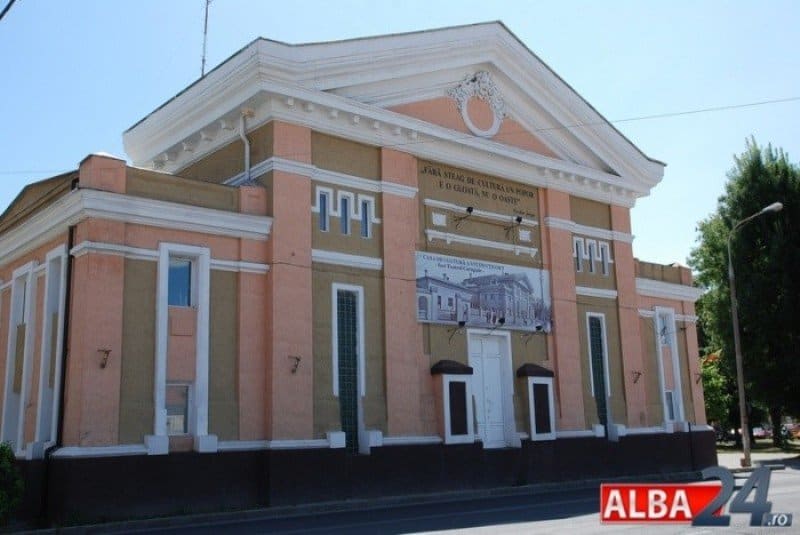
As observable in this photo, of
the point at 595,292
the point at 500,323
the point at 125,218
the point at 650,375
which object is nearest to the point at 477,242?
the point at 500,323

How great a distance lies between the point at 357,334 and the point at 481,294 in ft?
14.8

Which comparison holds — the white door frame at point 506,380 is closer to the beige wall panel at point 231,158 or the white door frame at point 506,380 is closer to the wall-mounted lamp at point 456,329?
the wall-mounted lamp at point 456,329

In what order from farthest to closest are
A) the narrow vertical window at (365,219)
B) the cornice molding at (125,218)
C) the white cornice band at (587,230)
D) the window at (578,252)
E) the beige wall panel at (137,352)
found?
the window at (578,252) → the white cornice band at (587,230) → the narrow vertical window at (365,219) → the cornice molding at (125,218) → the beige wall panel at (137,352)

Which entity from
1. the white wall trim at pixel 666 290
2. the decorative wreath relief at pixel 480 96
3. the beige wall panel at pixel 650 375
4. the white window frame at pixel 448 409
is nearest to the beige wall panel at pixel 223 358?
the white window frame at pixel 448 409

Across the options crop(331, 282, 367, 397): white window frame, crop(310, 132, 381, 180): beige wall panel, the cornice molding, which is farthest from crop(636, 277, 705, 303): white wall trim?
the cornice molding

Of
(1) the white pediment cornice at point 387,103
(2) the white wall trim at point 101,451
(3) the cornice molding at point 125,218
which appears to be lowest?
(2) the white wall trim at point 101,451

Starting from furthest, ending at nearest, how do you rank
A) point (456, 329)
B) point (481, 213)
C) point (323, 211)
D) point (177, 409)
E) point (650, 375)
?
1. point (650, 375)
2. point (481, 213)
3. point (456, 329)
4. point (323, 211)
5. point (177, 409)

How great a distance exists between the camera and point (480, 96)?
2595cm

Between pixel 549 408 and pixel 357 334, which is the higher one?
pixel 357 334

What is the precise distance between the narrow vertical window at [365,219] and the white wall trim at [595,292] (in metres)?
8.38

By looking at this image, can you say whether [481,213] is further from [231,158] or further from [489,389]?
[231,158]

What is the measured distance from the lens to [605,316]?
93.2 ft

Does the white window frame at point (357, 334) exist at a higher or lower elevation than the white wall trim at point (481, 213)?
lower

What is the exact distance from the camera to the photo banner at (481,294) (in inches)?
919
